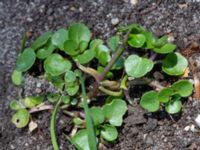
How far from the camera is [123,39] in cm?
184

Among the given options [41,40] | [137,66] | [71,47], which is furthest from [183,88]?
[41,40]

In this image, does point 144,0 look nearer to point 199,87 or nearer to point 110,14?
point 110,14

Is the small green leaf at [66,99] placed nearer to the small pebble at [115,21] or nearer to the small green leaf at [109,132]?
the small green leaf at [109,132]

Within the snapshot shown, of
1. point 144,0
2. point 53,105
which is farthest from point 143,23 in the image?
point 53,105


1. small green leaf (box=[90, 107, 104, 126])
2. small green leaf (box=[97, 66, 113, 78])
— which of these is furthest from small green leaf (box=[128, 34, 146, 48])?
small green leaf (box=[90, 107, 104, 126])

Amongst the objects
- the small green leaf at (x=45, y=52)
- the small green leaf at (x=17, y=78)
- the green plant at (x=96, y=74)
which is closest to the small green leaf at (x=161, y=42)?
the green plant at (x=96, y=74)

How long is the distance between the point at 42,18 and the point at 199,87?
0.55m

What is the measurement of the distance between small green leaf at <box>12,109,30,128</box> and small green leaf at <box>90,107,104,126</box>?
213 millimetres

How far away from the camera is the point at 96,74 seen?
6.13 ft

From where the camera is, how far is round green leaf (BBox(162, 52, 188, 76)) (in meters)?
1.87

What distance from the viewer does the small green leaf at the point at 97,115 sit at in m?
1.83

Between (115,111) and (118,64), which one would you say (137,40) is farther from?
(115,111)

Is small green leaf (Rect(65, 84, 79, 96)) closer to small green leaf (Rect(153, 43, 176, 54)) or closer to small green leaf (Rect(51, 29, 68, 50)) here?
small green leaf (Rect(51, 29, 68, 50))

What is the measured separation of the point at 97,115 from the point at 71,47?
→ 0.73ft
